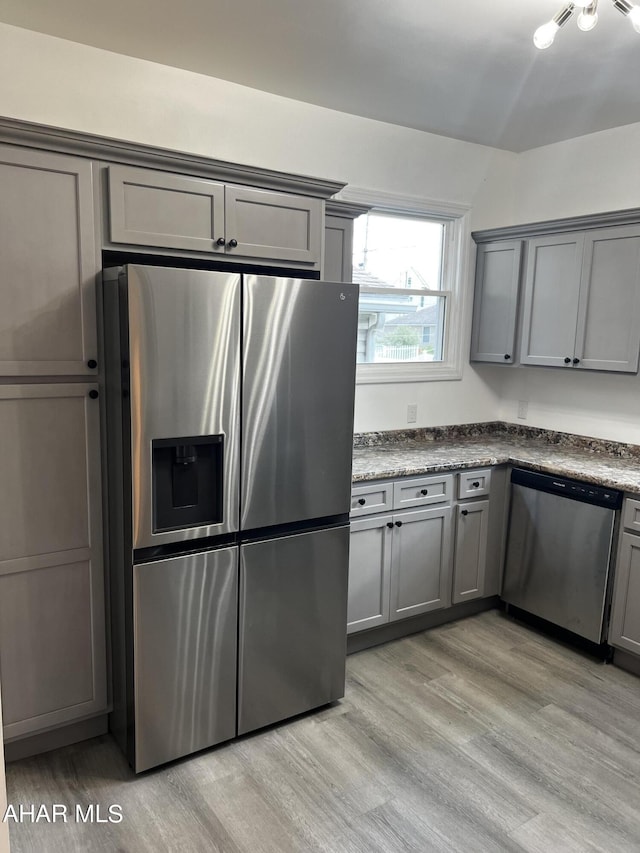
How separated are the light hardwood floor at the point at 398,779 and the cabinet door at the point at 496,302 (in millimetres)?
1881

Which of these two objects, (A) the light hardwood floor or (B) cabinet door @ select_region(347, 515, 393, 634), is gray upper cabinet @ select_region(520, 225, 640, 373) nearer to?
(B) cabinet door @ select_region(347, 515, 393, 634)

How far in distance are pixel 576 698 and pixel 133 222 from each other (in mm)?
2677

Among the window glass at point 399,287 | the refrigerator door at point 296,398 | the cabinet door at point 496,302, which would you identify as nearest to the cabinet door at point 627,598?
the cabinet door at point 496,302

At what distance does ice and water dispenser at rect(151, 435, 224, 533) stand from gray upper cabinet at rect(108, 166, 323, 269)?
707 millimetres

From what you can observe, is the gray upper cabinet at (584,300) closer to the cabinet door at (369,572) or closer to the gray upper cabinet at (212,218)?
the cabinet door at (369,572)

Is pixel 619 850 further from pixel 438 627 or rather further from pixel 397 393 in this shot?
pixel 397 393

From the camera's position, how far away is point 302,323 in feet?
7.52

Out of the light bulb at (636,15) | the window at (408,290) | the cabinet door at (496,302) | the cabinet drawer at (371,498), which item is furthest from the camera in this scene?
the cabinet door at (496,302)

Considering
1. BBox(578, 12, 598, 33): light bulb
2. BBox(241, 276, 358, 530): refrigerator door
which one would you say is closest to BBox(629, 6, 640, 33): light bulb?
BBox(578, 12, 598, 33): light bulb

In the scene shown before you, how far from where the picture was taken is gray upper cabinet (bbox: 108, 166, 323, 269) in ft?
6.98

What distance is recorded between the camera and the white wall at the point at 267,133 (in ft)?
8.00

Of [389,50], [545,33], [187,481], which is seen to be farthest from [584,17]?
[187,481]

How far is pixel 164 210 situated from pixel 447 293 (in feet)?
7.05

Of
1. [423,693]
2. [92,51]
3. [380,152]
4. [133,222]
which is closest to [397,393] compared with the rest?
[380,152]
